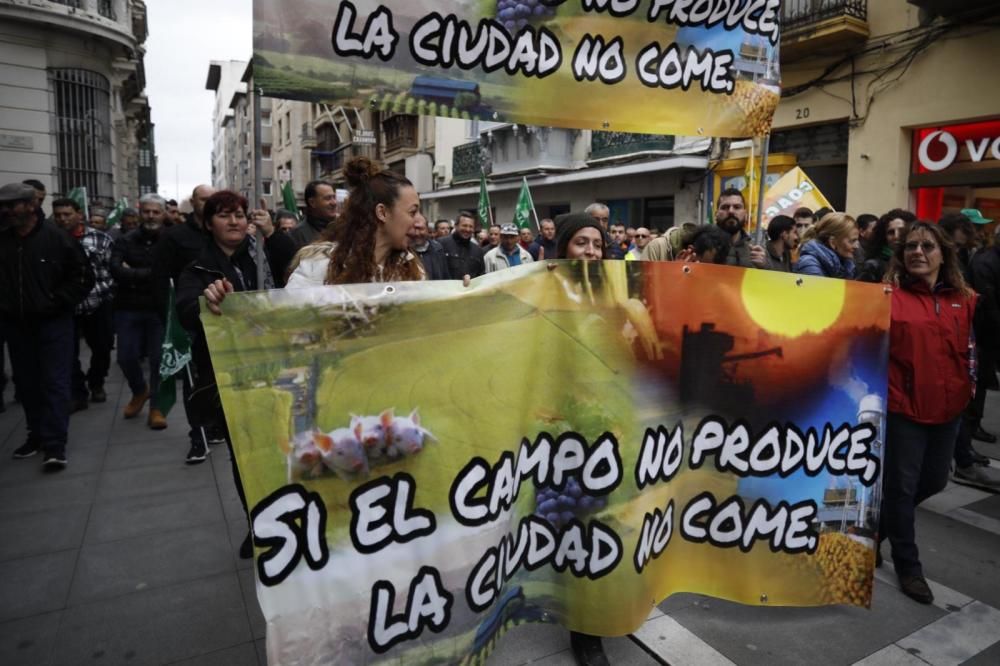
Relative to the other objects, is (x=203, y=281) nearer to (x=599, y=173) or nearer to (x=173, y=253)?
(x=173, y=253)

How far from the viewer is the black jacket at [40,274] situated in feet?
15.1

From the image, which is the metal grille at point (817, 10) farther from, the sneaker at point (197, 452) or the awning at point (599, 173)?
the sneaker at point (197, 452)

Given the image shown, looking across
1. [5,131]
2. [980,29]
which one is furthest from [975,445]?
[5,131]

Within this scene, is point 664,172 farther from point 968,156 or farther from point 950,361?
point 950,361

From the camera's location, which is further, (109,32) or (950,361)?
(109,32)

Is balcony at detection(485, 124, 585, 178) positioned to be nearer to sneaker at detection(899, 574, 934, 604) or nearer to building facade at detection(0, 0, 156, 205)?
building facade at detection(0, 0, 156, 205)

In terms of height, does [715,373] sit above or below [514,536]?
above

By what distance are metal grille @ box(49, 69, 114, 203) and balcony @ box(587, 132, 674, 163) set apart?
12.5 m

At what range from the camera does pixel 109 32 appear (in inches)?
658

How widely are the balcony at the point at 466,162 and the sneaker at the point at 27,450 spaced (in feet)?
69.6

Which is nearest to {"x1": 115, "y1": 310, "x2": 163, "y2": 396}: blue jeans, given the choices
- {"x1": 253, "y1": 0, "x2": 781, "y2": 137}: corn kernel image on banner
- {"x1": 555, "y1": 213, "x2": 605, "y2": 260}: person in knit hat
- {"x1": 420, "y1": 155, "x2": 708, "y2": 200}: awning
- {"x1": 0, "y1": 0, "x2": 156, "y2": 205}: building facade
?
{"x1": 253, "y1": 0, "x2": 781, "y2": 137}: corn kernel image on banner

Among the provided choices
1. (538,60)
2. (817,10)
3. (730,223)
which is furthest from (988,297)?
(817,10)

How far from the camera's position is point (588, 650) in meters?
2.63

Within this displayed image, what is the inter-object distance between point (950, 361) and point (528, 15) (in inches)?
96.7
